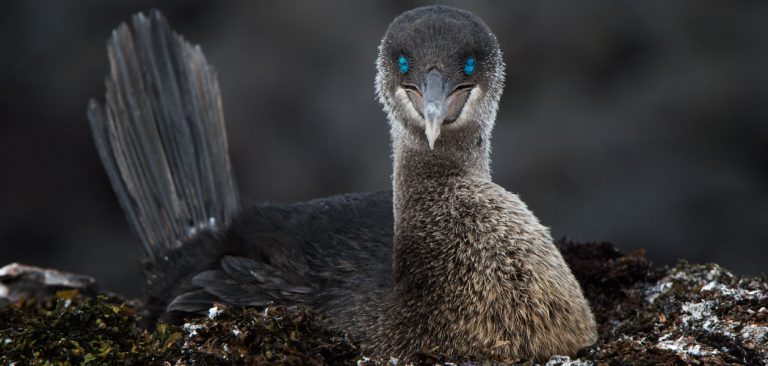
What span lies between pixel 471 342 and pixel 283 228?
1.26 metres

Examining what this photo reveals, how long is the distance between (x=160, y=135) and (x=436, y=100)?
2.03 metres

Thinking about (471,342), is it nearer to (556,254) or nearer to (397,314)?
(397,314)

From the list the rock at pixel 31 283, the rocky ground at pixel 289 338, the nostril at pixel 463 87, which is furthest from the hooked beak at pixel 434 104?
the rock at pixel 31 283

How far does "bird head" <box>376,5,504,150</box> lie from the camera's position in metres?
3.44

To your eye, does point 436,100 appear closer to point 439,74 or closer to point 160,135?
point 439,74

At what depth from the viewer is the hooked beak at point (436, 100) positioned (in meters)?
3.31

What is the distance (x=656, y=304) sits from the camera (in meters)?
3.91

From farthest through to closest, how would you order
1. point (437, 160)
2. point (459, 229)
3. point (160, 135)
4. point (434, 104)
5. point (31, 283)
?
point (160, 135)
point (31, 283)
point (437, 160)
point (459, 229)
point (434, 104)

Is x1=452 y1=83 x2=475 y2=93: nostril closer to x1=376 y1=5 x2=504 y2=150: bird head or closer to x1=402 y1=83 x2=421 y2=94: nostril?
x1=376 y1=5 x2=504 y2=150: bird head

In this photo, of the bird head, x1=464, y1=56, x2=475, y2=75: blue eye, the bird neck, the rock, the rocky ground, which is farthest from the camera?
the rock

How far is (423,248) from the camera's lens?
3543 millimetres

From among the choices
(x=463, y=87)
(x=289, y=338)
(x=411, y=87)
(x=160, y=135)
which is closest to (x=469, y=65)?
(x=463, y=87)

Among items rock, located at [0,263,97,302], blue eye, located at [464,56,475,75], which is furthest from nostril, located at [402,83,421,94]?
rock, located at [0,263,97,302]

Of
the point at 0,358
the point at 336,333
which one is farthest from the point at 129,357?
the point at 336,333
